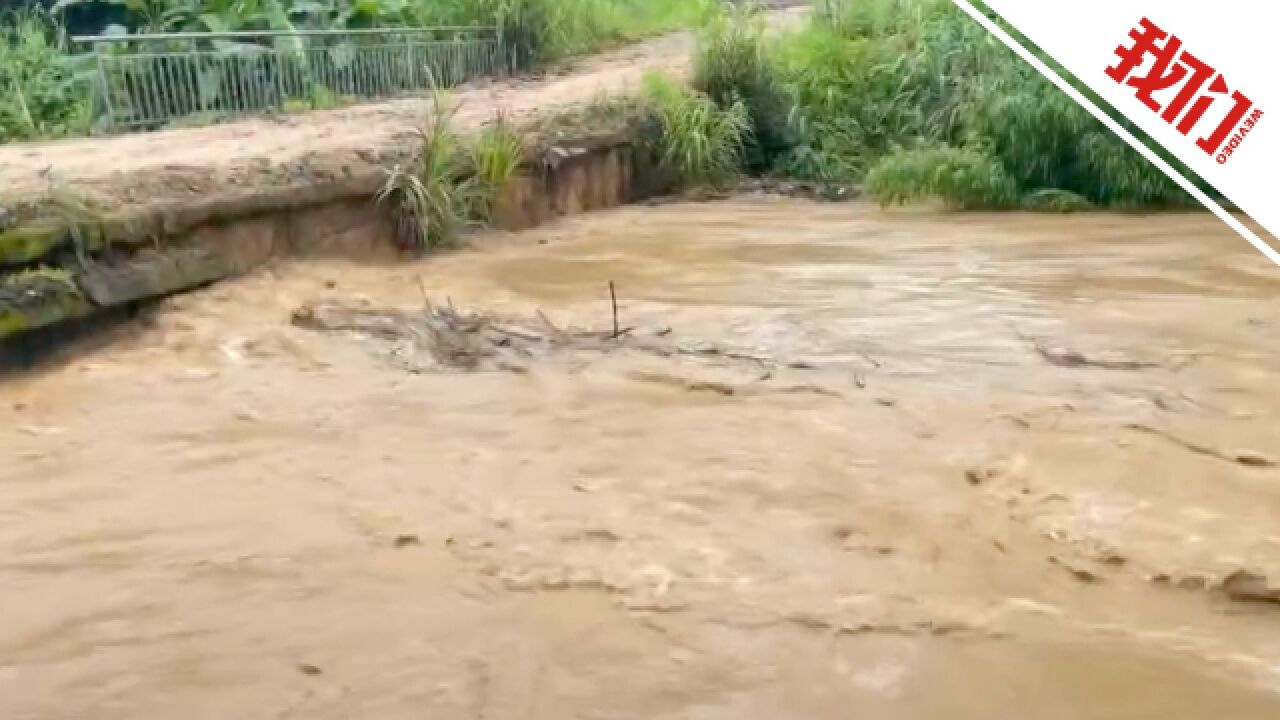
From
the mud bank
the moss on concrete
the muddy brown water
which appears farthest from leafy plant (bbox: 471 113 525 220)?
the moss on concrete

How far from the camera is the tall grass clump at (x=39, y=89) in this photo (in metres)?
8.78

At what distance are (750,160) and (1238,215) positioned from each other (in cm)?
389

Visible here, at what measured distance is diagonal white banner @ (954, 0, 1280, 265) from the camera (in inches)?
204

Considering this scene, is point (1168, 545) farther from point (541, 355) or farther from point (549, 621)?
point (541, 355)

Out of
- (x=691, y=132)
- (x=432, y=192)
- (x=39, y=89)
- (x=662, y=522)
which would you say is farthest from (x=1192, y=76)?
(x=39, y=89)

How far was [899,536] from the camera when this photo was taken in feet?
11.7

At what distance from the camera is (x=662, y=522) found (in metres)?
3.68

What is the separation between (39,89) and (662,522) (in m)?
7.35

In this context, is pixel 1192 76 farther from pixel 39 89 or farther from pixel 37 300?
pixel 39 89

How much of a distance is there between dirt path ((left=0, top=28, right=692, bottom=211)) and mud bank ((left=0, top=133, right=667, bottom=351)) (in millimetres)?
108

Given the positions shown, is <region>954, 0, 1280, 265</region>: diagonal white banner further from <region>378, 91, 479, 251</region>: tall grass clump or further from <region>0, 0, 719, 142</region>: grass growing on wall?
<region>0, 0, 719, 142</region>: grass growing on wall

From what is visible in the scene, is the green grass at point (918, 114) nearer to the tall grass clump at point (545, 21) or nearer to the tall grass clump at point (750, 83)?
the tall grass clump at point (750, 83)

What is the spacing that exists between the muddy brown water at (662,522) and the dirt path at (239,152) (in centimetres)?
64

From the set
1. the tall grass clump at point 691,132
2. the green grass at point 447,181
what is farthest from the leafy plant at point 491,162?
the tall grass clump at point 691,132
